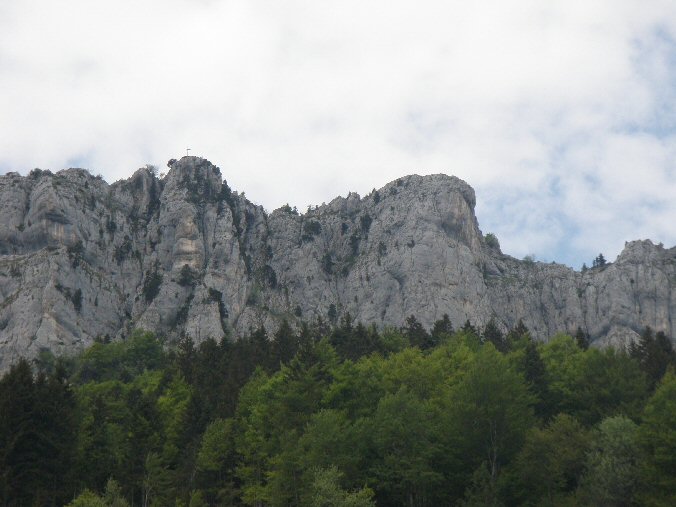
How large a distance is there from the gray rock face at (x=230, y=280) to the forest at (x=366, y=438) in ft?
324

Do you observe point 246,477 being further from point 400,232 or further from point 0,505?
point 400,232

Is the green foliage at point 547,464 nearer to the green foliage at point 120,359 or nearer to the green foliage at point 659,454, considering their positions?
the green foliage at point 659,454

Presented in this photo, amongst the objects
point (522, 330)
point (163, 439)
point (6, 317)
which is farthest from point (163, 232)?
point (163, 439)

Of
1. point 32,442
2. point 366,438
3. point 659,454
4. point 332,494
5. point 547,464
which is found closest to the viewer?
point 659,454

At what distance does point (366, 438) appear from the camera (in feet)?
189

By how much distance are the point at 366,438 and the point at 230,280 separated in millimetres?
132888

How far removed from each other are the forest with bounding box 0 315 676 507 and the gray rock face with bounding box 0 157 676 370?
98.7 metres

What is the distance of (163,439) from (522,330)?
2819 inches

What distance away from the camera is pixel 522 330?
12356 cm

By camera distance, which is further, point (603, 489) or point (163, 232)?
point (163, 232)

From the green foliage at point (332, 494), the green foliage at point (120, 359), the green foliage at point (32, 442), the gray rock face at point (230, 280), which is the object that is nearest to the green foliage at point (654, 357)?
the green foliage at point (332, 494)

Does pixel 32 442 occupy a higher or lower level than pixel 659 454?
higher

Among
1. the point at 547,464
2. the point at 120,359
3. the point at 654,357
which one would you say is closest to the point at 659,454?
the point at 547,464

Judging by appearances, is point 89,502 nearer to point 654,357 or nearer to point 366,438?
point 366,438
